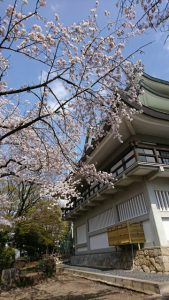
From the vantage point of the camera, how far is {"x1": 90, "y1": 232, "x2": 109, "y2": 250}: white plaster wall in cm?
1536

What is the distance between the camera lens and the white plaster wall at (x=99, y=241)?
50.4ft

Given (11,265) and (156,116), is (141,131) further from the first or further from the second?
(11,265)

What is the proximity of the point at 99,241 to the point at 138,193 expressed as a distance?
19.2 ft

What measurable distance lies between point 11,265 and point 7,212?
336 cm

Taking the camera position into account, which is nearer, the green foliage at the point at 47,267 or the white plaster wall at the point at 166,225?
the white plaster wall at the point at 166,225

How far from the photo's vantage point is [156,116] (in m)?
11.5

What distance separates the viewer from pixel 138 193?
12.2 metres

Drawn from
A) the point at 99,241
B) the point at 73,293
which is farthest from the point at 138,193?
the point at 99,241

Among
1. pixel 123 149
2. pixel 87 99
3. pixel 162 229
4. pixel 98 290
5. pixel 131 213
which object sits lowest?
pixel 98 290

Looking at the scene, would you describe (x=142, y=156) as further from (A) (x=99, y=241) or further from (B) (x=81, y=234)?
(B) (x=81, y=234)

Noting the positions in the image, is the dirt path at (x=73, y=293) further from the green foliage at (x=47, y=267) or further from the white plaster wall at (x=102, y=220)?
the white plaster wall at (x=102, y=220)

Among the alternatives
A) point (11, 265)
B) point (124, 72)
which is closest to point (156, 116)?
point (124, 72)

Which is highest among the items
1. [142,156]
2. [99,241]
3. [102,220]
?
[142,156]

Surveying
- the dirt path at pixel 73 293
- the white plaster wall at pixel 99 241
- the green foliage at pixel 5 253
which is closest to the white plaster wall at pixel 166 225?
the dirt path at pixel 73 293
